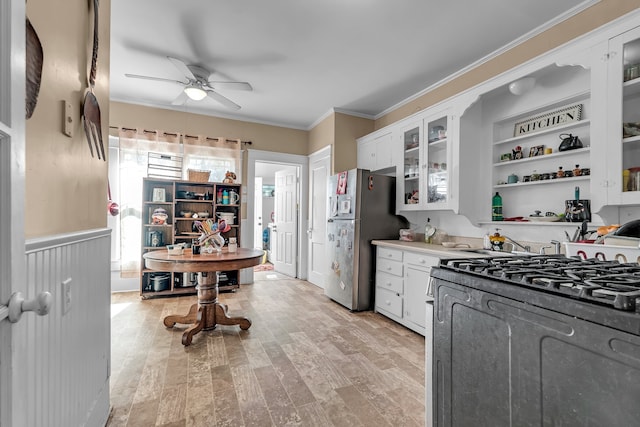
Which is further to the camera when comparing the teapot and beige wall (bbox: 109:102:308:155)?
beige wall (bbox: 109:102:308:155)

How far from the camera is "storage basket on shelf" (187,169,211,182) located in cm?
430

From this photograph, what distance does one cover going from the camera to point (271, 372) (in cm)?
212

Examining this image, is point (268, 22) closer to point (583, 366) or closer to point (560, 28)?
point (560, 28)

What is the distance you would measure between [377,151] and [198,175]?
2.61 m

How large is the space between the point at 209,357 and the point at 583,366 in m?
2.34

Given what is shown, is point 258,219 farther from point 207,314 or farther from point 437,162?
point 437,162

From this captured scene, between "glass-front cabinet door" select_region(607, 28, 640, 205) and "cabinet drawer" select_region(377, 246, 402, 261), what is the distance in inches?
67.5

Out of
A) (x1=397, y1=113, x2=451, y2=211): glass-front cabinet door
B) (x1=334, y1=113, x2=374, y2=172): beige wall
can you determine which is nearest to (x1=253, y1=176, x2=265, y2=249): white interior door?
(x1=334, y1=113, x2=374, y2=172): beige wall

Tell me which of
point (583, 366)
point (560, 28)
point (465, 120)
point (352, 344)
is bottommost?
point (352, 344)

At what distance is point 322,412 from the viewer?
170 cm

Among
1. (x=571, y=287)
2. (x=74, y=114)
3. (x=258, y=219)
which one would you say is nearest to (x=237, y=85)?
(x=74, y=114)

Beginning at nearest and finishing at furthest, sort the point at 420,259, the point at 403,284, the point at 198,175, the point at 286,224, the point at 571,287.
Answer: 1. the point at 571,287
2. the point at 420,259
3. the point at 403,284
4. the point at 198,175
5. the point at 286,224

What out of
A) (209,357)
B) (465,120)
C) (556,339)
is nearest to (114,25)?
(209,357)

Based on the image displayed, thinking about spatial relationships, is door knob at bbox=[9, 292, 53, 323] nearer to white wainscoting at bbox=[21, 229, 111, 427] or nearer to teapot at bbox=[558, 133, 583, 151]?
white wainscoting at bbox=[21, 229, 111, 427]
